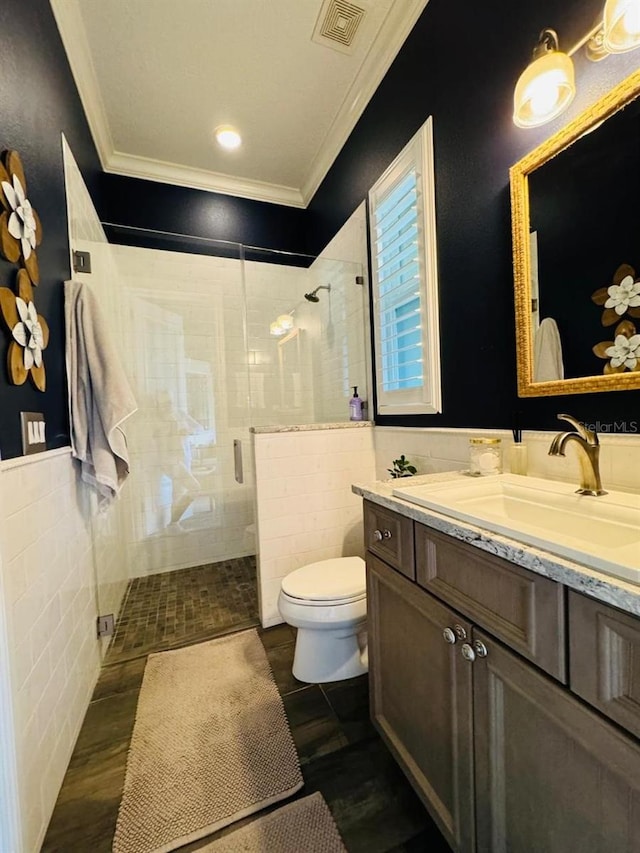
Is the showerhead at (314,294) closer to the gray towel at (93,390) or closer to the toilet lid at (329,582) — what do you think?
the gray towel at (93,390)

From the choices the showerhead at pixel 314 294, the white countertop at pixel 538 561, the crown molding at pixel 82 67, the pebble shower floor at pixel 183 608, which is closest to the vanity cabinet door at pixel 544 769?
the white countertop at pixel 538 561

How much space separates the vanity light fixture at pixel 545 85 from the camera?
37.4 inches

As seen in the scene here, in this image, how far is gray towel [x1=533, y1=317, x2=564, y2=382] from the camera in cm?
110

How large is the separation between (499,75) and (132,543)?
10.7 feet

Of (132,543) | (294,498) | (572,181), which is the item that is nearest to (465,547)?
(572,181)

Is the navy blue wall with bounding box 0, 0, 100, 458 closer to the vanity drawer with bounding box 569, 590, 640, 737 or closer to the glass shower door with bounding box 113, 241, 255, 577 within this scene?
the glass shower door with bounding box 113, 241, 255, 577

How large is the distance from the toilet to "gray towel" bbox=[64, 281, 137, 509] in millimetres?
929

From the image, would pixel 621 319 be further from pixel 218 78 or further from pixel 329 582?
pixel 218 78

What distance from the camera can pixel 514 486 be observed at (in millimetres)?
1077

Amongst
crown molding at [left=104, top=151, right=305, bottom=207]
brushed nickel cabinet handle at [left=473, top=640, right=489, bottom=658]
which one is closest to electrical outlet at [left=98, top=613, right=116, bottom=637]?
brushed nickel cabinet handle at [left=473, top=640, right=489, bottom=658]

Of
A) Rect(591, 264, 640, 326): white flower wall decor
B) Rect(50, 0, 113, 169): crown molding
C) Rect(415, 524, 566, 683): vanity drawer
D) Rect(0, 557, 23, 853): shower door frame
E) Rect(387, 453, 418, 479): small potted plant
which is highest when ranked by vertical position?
Rect(50, 0, 113, 169): crown molding

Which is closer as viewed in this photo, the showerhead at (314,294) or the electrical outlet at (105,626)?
the electrical outlet at (105,626)

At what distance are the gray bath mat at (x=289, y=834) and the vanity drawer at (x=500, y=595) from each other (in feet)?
2.51

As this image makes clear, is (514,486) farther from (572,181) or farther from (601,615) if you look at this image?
(572,181)
